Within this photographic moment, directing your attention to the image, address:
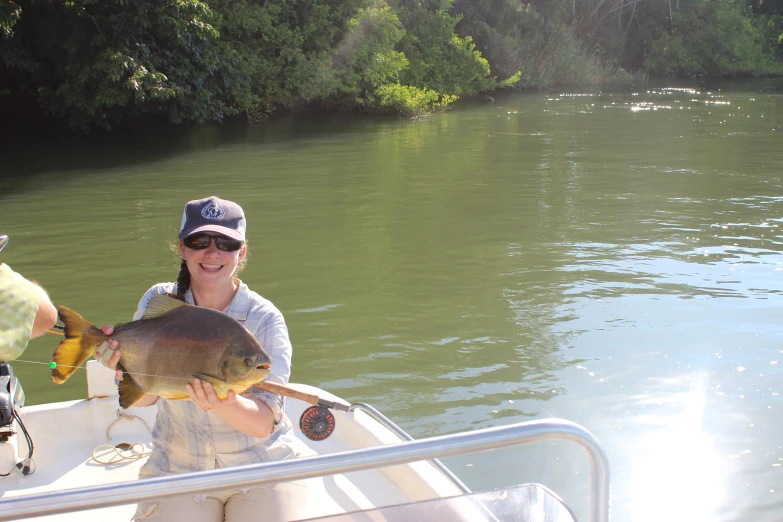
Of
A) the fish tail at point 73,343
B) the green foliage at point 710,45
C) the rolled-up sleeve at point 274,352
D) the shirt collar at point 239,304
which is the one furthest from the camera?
the green foliage at point 710,45

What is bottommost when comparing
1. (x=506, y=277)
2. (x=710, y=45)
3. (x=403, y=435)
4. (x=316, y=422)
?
(x=506, y=277)

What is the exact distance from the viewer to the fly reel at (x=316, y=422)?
318 centimetres

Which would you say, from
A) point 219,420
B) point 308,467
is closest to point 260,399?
point 219,420

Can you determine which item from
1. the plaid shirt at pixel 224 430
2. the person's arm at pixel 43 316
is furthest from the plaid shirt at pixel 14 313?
the plaid shirt at pixel 224 430

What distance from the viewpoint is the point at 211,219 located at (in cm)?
305

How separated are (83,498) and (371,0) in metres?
25.9

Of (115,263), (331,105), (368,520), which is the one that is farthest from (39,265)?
(331,105)

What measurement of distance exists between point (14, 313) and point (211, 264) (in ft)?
2.69

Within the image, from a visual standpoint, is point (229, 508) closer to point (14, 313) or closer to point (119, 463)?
point (14, 313)

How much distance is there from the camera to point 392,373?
22.5ft

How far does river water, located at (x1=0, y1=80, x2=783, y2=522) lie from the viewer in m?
5.84

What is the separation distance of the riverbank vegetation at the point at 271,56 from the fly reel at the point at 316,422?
16388 millimetres

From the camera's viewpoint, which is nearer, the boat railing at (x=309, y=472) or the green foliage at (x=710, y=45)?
the boat railing at (x=309, y=472)

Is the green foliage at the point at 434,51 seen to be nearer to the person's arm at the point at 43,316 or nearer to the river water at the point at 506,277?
the river water at the point at 506,277
